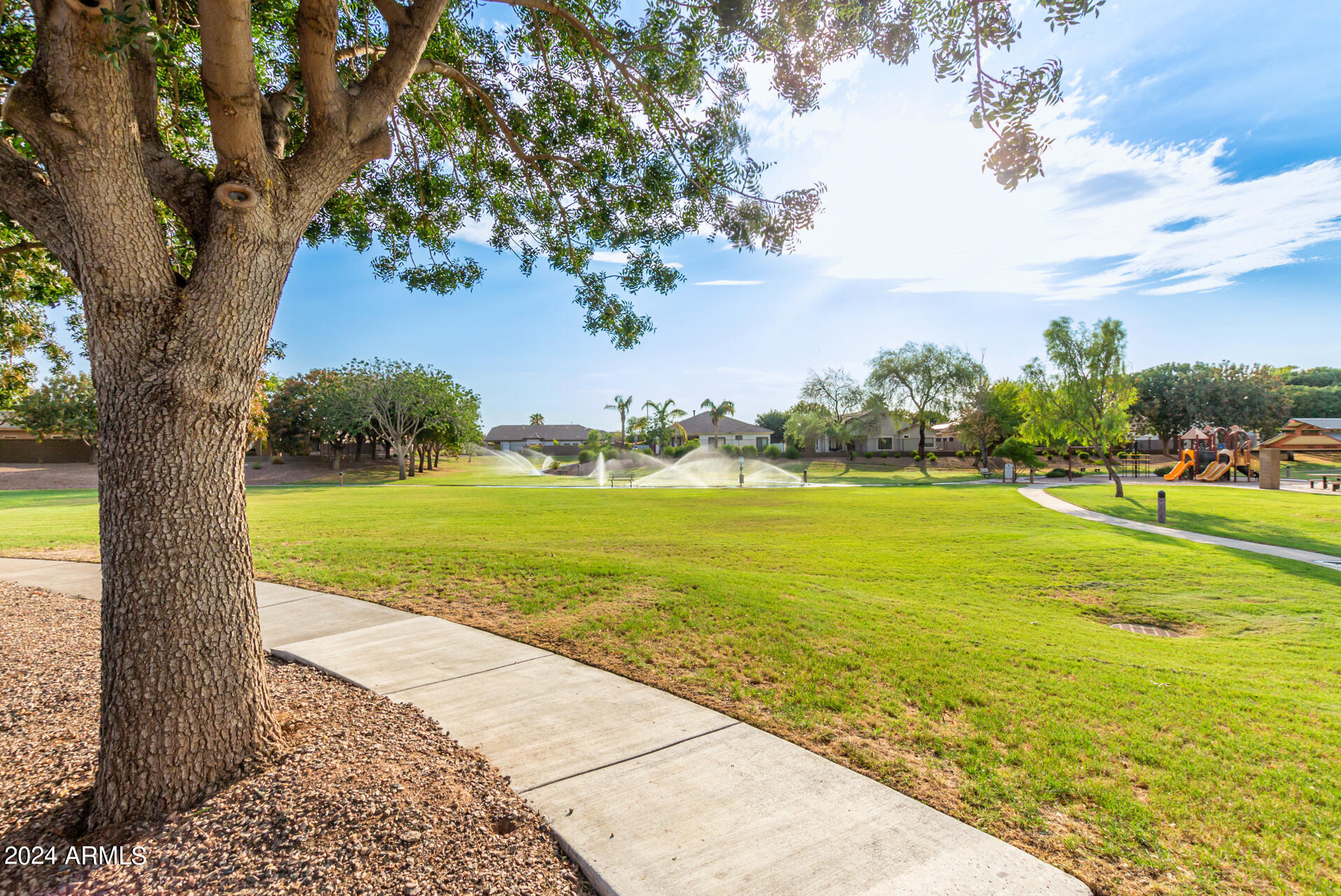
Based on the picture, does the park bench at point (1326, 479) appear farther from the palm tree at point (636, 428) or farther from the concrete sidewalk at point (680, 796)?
the palm tree at point (636, 428)

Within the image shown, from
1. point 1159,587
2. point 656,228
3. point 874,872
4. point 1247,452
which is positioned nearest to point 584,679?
point 874,872

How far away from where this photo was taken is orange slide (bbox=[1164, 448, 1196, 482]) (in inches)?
1419

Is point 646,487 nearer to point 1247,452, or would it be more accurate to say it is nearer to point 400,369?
point 400,369

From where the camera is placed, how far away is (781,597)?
736 centimetres

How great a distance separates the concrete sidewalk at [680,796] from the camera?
8.20 ft

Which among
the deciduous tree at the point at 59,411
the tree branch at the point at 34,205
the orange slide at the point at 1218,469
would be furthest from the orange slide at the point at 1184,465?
the deciduous tree at the point at 59,411

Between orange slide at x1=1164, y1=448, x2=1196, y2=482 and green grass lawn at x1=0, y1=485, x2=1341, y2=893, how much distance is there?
28976mm

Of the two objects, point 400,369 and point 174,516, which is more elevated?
point 400,369

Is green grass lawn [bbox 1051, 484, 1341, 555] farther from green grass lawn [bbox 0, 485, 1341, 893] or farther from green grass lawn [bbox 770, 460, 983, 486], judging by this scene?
green grass lawn [bbox 770, 460, 983, 486]

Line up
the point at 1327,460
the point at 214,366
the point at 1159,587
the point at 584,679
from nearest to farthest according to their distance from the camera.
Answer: the point at 214,366, the point at 584,679, the point at 1159,587, the point at 1327,460

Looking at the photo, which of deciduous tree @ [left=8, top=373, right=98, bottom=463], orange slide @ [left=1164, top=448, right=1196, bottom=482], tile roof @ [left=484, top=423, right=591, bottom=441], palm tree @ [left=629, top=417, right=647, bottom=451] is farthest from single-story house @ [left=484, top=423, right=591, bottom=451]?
orange slide @ [left=1164, top=448, right=1196, bottom=482]

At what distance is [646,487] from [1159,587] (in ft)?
80.6

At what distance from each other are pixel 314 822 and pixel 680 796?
174cm

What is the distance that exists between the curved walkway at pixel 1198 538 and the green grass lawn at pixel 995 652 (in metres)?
0.85
